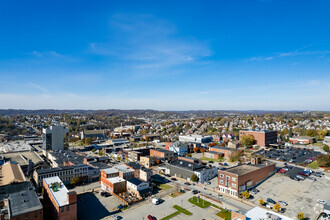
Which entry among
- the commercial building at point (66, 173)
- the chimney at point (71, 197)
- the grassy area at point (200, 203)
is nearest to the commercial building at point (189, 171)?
the grassy area at point (200, 203)

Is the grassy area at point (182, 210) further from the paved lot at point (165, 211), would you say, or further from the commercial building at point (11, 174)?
the commercial building at point (11, 174)

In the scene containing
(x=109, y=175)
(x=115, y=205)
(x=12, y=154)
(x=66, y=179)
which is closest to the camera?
(x=115, y=205)

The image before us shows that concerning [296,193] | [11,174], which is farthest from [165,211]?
[11,174]

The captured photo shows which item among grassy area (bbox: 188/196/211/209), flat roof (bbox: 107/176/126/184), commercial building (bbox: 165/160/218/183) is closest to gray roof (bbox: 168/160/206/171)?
commercial building (bbox: 165/160/218/183)

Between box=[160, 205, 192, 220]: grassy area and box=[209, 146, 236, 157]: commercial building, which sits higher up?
box=[209, 146, 236, 157]: commercial building

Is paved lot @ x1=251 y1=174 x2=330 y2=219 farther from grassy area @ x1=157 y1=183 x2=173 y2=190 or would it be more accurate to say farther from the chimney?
the chimney

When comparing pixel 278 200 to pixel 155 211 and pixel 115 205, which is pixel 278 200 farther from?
pixel 115 205

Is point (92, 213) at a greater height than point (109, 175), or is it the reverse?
point (109, 175)

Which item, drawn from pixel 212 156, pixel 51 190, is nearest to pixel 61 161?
pixel 51 190
